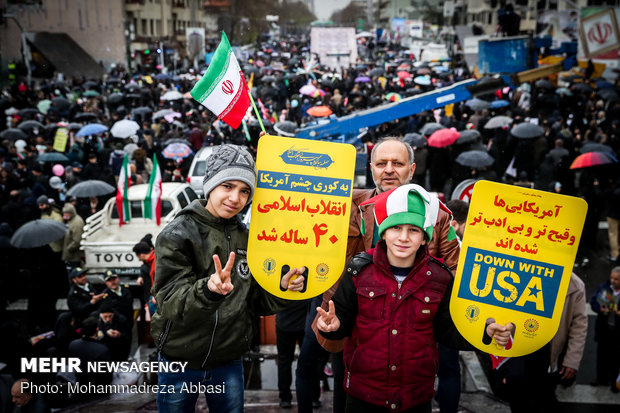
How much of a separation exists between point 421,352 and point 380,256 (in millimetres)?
525

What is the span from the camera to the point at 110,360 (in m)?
5.29

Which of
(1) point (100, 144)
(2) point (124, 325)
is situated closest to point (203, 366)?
(2) point (124, 325)

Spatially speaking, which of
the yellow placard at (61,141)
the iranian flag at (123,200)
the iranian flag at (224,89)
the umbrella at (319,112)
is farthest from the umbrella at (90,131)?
the iranian flag at (224,89)

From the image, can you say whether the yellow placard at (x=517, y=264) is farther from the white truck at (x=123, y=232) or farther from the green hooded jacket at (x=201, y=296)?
the white truck at (x=123, y=232)

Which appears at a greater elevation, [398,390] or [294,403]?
[398,390]

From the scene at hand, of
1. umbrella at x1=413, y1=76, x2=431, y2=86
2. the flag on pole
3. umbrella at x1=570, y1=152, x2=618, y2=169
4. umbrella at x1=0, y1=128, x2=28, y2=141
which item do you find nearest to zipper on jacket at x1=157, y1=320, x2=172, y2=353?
the flag on pole

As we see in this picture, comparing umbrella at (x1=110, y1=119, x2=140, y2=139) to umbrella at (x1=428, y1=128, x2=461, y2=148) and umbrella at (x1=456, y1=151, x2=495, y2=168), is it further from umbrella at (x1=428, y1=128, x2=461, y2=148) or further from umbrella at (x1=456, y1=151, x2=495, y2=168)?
umbrella at (x1=456, y1=151, x2=495, y2=168)

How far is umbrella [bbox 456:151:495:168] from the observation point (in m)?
10.7

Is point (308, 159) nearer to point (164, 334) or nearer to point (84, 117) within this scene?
point (164, 334)

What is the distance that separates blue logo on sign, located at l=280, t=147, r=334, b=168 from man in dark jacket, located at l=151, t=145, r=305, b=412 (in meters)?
0.19

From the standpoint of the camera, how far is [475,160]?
10781mm

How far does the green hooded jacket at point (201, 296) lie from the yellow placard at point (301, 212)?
0.44 feet

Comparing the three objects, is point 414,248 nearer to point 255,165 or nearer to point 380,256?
point 380,256

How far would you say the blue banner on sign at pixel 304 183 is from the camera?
111 inches
